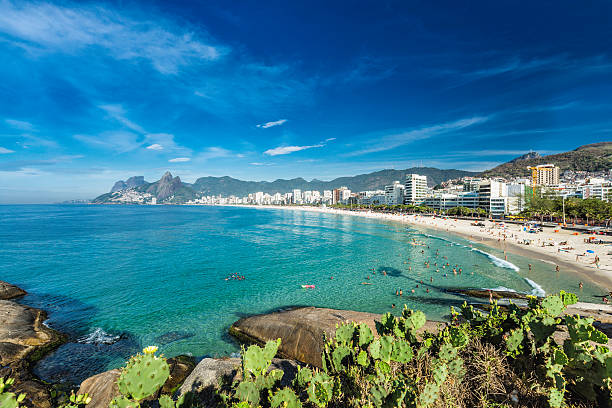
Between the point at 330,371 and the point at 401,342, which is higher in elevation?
the point at 401,342

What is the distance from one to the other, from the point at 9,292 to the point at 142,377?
1205 inches

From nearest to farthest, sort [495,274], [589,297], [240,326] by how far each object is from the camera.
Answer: [240,326], [589,297], [495,274]

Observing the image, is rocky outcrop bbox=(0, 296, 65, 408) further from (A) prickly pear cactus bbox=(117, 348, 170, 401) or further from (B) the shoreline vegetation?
(A) prickly pear cactus bbox=(117, 348, 170, 401)

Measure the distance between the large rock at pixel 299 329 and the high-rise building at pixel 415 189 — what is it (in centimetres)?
14779

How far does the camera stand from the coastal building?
17139cm

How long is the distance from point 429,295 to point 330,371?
19910mm

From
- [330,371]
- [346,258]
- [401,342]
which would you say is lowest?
[346,258]

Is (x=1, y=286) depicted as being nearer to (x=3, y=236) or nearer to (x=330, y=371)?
(x=330, y=371)

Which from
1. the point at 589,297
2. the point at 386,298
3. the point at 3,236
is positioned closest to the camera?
the point at 589,297

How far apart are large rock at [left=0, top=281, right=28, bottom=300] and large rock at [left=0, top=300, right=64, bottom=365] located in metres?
5.01

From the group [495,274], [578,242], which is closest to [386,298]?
[495,274]

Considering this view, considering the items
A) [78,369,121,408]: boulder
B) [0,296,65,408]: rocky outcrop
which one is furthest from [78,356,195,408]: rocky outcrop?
[0,296,65,408]: rocky outcrop

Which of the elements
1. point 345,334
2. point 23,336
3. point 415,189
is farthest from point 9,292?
point 415,189

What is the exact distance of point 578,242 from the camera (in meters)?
43.4
